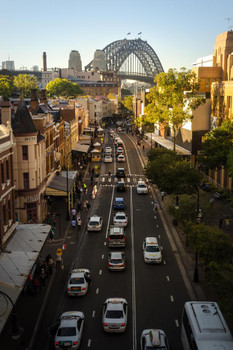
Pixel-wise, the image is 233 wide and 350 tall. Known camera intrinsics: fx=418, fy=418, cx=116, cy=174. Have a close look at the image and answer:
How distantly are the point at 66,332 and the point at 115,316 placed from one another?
11.5 feet

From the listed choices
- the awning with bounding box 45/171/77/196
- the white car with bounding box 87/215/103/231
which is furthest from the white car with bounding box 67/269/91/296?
the awning with bounding box 45/171/77/196

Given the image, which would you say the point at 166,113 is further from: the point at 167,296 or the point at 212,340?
the point at 212,340

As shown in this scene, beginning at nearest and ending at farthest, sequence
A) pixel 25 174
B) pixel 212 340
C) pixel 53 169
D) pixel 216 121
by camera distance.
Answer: pixel 212 340 < pixel 25 174 < pixel 53 169 < pixel 216 121

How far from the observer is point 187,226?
31.8 m

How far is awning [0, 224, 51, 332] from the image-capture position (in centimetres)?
2522

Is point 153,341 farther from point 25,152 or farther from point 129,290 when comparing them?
point 25,152

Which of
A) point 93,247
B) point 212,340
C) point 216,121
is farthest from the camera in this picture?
point 216,121

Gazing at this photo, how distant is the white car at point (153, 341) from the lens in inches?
880

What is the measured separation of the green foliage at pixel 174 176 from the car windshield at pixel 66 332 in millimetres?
25513

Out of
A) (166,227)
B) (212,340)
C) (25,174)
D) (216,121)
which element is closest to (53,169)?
(25,174)

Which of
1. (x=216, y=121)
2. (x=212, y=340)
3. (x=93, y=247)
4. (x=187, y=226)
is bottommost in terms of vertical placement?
(x=93, y=247)

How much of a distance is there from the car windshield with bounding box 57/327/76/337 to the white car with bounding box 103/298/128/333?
2.31 metres

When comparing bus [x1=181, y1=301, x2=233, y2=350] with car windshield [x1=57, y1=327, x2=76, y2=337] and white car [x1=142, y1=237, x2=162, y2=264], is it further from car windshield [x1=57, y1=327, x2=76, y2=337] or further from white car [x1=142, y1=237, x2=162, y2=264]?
white car [x1=142, y1=237, x2=162, y2=264]

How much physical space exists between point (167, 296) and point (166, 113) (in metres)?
49.8
